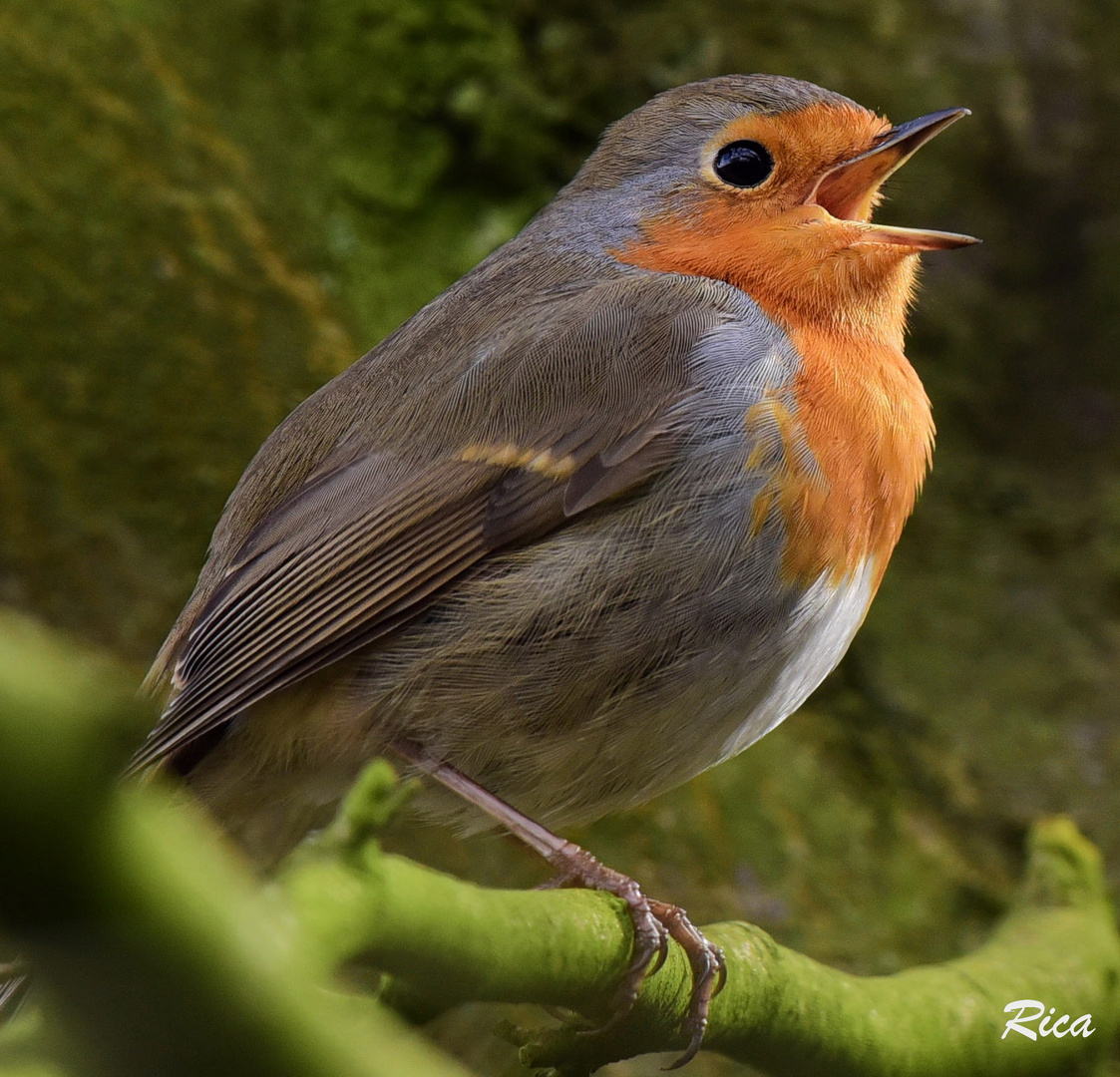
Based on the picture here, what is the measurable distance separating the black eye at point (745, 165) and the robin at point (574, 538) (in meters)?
0.06

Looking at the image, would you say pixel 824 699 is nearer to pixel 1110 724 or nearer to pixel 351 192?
pixel 1110 724

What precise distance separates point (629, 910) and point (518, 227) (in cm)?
315

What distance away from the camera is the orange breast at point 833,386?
253 cm

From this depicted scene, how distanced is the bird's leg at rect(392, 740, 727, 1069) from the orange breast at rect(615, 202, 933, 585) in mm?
601

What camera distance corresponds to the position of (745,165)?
118 inches

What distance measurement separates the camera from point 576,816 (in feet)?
9.33

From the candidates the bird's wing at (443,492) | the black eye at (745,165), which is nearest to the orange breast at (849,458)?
the bird's wing at (443,492)

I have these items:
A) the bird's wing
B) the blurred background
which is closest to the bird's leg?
the bird's wing

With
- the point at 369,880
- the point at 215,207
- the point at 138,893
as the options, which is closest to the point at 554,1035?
the point at 369,880

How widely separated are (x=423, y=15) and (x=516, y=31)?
0.36 m

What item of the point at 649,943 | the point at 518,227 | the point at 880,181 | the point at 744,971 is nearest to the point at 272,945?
the point at 649,943

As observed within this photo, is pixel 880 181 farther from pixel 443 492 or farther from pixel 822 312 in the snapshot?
pixel 443 492

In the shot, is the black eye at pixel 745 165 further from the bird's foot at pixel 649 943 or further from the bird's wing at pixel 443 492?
the bird's foot at pixel 649 943

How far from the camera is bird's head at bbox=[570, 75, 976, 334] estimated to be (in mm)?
2834
